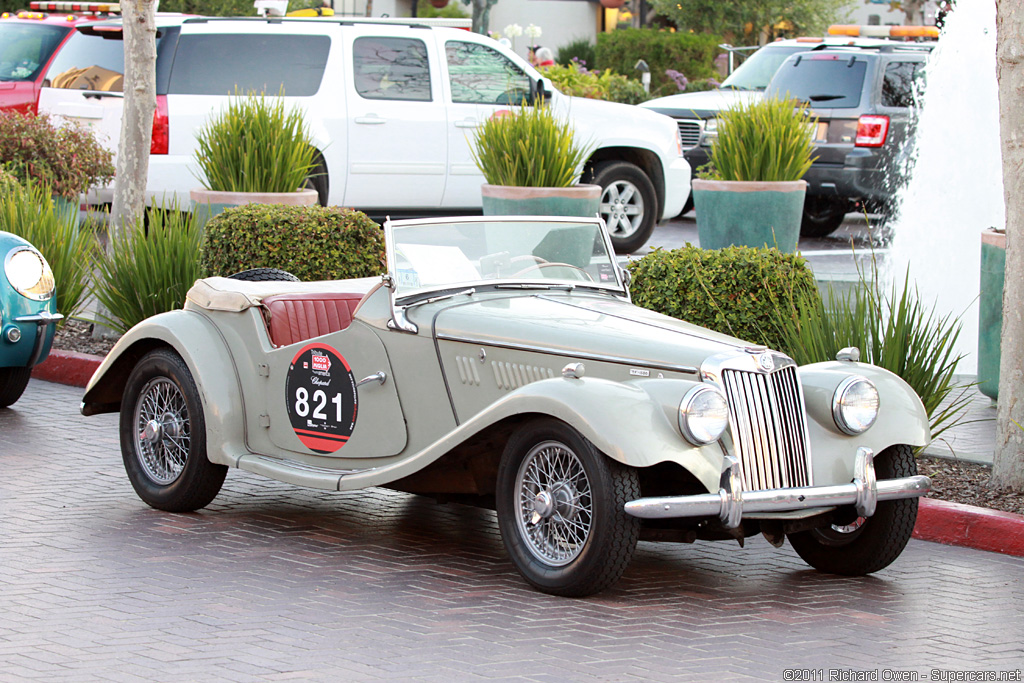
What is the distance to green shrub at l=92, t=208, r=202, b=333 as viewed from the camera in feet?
32.7

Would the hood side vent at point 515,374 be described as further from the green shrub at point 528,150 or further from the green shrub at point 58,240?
the green shrub at point 528,150

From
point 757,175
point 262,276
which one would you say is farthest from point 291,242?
point 757,175

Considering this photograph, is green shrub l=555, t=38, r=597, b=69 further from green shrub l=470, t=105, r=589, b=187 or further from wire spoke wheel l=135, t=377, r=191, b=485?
wire spoke wheel l=135, t=377, r=191, b=485

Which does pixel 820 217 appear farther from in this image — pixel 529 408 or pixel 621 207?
pixel 529 408

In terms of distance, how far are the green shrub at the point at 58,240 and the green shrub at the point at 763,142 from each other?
5590 mm

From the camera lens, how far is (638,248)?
1545 cm

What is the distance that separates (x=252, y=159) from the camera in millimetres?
11156

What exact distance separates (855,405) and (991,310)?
388 cm

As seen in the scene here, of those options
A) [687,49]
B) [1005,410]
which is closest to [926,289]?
[1005,410]

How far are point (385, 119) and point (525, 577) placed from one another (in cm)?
913

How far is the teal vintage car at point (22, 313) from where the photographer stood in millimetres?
8555

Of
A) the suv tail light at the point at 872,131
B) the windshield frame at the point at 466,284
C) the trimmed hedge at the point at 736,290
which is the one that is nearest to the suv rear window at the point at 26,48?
the trimmed hedge at the point at 736,290

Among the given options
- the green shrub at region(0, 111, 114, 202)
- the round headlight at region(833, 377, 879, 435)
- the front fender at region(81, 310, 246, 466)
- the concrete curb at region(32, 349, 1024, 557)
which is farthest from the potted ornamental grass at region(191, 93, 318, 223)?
the round headlight at region(833, 377, 879, 435)

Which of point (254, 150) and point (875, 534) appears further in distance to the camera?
point (254, 150)
